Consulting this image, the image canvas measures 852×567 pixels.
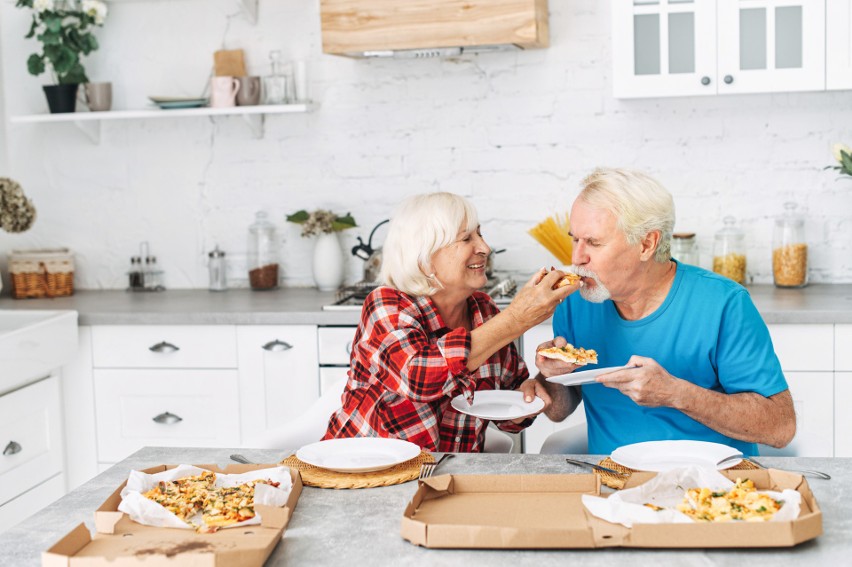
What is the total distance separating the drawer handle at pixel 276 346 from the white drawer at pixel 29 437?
2.58 feet

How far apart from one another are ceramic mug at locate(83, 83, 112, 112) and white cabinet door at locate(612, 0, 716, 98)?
81.7 inches

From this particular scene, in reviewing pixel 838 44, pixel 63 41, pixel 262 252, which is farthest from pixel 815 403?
pixel 63 41

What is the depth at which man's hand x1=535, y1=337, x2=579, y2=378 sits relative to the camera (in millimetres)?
2301

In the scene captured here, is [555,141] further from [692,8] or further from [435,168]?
[692,8]

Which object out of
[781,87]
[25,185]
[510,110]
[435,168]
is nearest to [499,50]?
[510,110]

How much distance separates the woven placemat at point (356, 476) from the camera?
1854 millimetres

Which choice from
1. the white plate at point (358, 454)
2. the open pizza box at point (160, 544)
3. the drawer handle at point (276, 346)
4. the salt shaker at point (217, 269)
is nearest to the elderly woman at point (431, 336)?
the white plate at point (358, 454)

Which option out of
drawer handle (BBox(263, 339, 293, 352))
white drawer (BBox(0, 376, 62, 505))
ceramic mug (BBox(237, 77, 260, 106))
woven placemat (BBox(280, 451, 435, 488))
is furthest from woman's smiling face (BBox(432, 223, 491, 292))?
ceramic mug (BBox(237, 77, 260, 106))

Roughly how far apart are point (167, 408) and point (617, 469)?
89.0 inches

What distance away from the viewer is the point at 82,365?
372 cm

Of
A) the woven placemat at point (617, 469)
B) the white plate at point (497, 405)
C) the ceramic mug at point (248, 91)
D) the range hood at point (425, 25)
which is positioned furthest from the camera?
the ceramic mug at point (248, 91)

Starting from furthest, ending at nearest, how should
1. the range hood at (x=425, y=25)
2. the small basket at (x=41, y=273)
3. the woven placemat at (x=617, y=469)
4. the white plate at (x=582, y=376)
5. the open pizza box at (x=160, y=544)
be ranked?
the small basket at (x=41, y=273), the range hood at (x=425, y=25), the white plate at (x=582, y=376), the woven placemat at (x=617, y=469), the open pizza box at (x=160, y=544)

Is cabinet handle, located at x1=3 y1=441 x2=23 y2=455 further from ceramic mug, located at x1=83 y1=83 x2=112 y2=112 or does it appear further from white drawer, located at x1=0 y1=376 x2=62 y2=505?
ceramic mug, located at x1=83 y1=83 x2=112 y2=112

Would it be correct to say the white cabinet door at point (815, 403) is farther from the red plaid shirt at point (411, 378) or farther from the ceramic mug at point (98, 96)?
the ceramic mug at point (98, 96)
